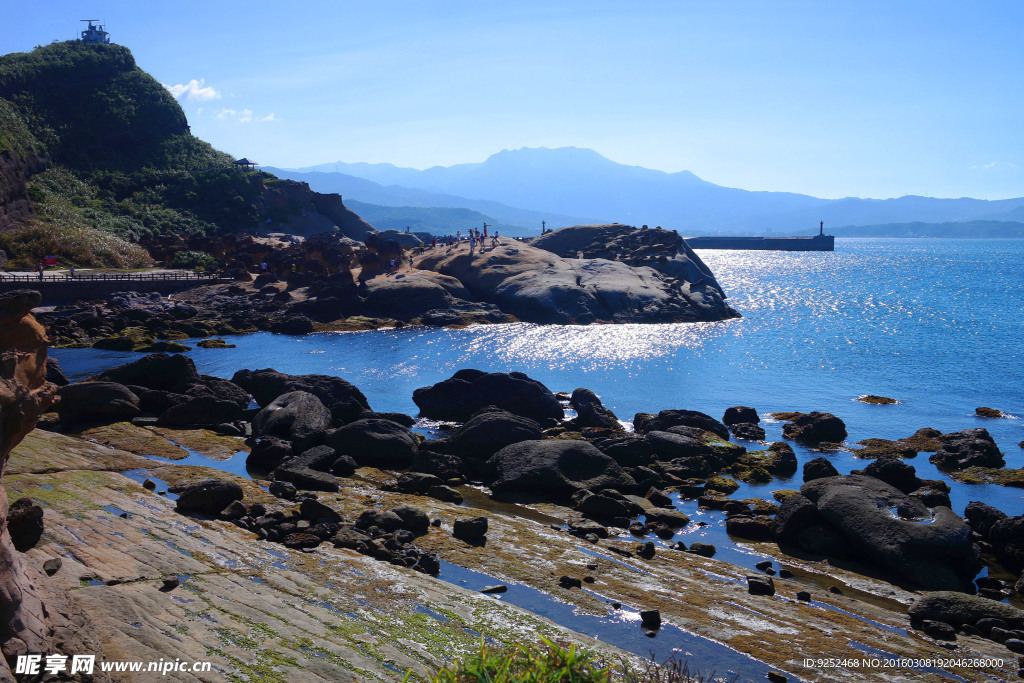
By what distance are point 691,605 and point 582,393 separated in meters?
23.2

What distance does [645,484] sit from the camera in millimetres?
28359

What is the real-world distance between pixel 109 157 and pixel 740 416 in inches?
5260

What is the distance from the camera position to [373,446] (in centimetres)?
2983

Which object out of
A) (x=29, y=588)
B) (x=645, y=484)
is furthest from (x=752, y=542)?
(x=29, y=588)

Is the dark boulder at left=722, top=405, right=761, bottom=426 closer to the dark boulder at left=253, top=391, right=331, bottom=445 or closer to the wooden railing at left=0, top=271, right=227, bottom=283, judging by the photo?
the dark boulder at left=253, top=391, right=331, bottom=445

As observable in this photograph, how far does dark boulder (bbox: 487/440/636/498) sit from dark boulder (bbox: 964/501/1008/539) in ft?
38.9

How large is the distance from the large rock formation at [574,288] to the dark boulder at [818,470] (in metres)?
51.6

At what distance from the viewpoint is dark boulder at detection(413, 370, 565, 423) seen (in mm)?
38781

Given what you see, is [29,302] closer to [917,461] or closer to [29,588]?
[29,588]

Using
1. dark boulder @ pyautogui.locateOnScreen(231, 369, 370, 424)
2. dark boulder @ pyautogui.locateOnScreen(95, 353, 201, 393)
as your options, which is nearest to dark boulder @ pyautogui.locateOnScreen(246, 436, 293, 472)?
dark boulder @ pyautogui.locateOnScreen(231, 369, 370, 424)

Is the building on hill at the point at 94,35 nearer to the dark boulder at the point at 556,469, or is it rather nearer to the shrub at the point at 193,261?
the shrub at the point at 193,261

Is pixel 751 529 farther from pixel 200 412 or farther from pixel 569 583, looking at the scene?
pixel 200 412

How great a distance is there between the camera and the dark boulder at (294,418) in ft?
102

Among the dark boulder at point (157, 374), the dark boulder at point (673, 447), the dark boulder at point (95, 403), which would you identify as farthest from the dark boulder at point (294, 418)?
the dark boulder at point (673, 447)
